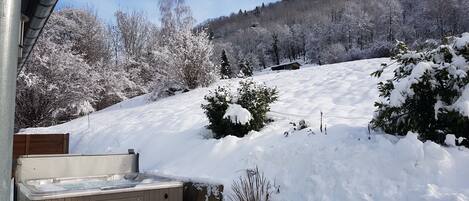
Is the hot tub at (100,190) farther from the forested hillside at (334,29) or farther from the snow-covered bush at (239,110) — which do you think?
the forested hillside at (334,29)

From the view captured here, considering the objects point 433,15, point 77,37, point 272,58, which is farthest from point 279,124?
point 272,58

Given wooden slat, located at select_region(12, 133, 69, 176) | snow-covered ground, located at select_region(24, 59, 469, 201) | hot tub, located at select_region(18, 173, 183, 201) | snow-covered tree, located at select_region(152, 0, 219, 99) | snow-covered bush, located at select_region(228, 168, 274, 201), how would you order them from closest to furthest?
snow-covered ground, located at select_region(24, 59, 469, 201) < hot tub, located at select_region(18, 173, 183, 201) < snow-covered bush, located at select_region(228, 168, 274, 201) < wooden slat, located at select_region(12, 133, 69, 176) < snow-covered tree, located at select_region(152, 0, 219, 99)

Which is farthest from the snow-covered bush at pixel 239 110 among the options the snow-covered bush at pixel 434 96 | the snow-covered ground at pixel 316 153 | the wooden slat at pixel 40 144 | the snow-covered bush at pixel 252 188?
the wooden slat at pixel 40 144

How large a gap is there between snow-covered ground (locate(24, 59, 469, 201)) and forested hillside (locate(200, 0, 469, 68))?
104 feet

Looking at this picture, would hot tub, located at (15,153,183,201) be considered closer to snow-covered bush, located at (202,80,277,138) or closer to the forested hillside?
snow-covered bush, located at (202,80,277,138)

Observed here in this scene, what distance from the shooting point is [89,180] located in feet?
19.6

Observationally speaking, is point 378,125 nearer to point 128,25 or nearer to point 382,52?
point 382,52

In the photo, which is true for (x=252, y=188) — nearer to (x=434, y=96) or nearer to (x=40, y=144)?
(x=434, y=96)

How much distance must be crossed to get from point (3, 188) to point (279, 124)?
6180 millimetres

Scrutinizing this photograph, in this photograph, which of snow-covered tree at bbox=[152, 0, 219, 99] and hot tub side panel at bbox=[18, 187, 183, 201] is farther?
snow-covered tree at bbox=[152, 0, 219, 99]

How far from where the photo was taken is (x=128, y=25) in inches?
1168

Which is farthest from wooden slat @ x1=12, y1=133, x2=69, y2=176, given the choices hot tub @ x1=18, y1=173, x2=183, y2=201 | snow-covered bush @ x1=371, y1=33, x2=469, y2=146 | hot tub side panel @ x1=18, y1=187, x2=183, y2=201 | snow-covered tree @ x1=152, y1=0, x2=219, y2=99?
snow-covered bush @ x1=371, y1=33, x2=469, y2=146

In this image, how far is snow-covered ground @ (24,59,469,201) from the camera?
4.13m

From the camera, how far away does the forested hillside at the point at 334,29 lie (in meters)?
44.4
